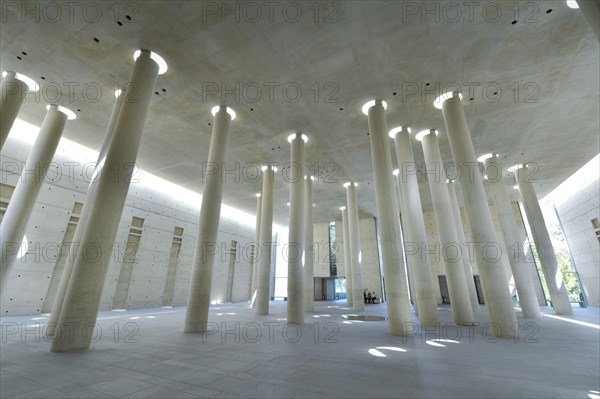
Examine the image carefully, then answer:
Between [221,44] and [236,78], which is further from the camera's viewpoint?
[236,78]

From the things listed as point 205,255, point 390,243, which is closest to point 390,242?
point 390,243

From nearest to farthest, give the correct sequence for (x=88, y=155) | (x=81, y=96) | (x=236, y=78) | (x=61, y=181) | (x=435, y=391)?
1. (x=435, y=391)
2. (x=236, y=78)
3. (x=81, y=96)
4. (x=61, y=181)
5. (x=88, y=155)

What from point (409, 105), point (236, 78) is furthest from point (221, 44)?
point (409, 105)

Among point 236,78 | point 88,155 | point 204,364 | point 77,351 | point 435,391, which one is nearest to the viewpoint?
point 435,391

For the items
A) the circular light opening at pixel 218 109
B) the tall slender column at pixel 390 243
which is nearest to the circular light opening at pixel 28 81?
the circular light opening at pixel 218 109

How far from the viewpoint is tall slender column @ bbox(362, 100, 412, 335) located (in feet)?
31.0

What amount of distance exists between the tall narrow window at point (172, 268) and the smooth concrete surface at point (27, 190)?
1306 centimetres

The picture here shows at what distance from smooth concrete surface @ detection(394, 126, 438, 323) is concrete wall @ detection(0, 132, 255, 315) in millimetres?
19411

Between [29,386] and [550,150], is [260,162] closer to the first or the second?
[29,386]

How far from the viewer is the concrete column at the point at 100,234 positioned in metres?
6.79

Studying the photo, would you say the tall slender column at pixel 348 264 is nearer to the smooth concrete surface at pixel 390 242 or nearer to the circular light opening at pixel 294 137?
the circular light opening at pixel 294 137

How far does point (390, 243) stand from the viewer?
9961 millimetres

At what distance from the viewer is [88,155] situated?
1841 centimetres

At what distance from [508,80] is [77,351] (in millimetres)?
16865
